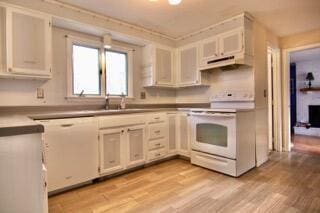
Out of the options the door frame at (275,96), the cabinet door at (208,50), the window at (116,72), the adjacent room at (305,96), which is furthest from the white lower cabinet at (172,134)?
the adjacent room at (305,96)

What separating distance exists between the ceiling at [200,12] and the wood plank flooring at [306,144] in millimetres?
2378

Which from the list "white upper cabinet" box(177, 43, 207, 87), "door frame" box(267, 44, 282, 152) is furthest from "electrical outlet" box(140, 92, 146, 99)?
"door frame" box(267, 44, 282, 152)

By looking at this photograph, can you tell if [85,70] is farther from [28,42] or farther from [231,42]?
[231,42]

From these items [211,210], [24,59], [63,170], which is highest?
[24,59]

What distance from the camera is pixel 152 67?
3428 millimetres

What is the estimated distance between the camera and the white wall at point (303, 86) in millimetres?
5504

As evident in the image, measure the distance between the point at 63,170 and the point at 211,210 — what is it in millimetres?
1637

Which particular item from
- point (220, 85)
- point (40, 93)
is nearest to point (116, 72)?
point (40, 93)

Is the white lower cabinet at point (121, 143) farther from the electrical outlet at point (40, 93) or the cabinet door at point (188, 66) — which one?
the cabinet door at point (188, 66)

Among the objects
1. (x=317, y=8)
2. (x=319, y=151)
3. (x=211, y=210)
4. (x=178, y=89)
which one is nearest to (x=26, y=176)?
(x=211, y=210)

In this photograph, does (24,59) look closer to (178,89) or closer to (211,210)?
(211,210)

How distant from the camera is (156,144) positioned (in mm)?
3115

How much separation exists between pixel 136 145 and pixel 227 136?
132cm

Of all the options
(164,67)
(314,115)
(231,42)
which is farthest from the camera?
(314,115)
